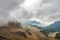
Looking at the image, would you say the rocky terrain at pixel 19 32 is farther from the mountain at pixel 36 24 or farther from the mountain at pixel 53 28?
the mountain at pixel 53 28

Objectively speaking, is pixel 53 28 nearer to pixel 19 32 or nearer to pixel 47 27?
pixel 47 27

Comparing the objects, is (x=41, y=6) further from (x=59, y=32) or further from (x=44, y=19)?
(x=59, y=32)

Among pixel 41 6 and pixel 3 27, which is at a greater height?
pixel 41 6

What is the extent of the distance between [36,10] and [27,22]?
0.37m

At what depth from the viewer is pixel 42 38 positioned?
425 cm

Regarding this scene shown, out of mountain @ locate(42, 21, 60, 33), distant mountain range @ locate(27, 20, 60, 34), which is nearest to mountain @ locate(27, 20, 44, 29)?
distant mountain range @ locate(27, 20, 60, 34)

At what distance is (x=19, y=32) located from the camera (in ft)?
13.9

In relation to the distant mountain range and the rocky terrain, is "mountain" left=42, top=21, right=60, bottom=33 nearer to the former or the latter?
the distant mountain range

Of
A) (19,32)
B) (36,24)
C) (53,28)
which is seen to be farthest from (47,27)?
(19,32)

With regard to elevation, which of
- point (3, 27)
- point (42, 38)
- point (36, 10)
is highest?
point (36, 10)

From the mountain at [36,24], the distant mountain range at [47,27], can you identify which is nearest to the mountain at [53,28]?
the distant mountain range at [47,27]

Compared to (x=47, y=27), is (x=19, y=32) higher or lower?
lower

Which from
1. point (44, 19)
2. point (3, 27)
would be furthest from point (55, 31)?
point (3, 27)

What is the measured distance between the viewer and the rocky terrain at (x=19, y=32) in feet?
13.8
